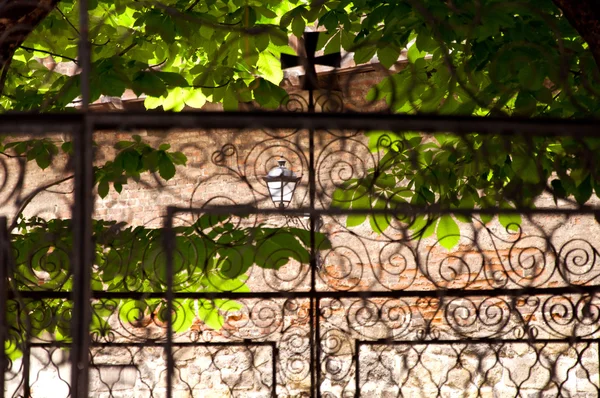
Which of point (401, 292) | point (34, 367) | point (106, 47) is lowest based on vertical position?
point (34, 367)

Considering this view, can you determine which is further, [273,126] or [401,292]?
[401,292]

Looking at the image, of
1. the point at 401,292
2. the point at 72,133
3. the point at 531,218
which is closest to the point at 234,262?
the point at 401,292

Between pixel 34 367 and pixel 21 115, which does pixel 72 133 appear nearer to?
pixel 21 115

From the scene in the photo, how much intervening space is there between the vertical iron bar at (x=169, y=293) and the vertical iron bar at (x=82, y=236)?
30cm

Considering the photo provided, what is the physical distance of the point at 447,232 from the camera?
3.39m

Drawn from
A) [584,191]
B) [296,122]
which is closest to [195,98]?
[296,122]

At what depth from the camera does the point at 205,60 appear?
4.80 m

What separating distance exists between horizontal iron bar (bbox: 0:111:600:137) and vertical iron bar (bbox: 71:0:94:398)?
75 millimetres

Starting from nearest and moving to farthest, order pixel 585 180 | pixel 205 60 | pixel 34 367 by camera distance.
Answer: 1. pixel 585 180
2. pixel 205 60
3. pixel 34 367

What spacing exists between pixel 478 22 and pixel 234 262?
1450 mm

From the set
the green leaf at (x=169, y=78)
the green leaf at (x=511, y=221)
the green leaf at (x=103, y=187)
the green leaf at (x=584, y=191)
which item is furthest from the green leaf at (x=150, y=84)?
the green leaf at (x=584, y=191)

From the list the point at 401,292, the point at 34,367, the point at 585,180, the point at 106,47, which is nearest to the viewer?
the point at 585,180

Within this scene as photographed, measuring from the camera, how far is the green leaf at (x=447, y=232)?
132 inches

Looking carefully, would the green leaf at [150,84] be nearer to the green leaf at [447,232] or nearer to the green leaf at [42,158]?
the green leaf at [42,158]
